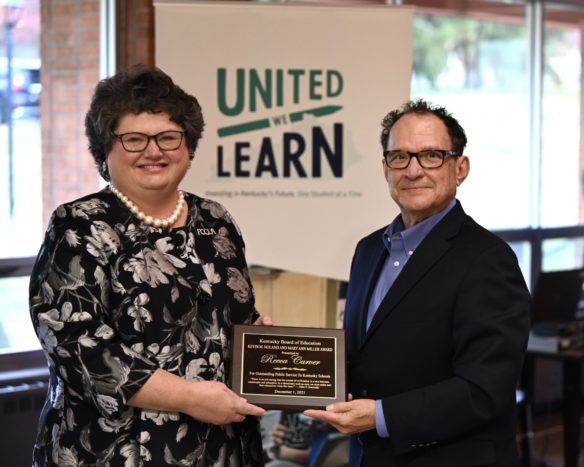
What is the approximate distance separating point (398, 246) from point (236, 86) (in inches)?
70.9

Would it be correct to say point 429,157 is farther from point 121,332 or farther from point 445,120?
point 121,332

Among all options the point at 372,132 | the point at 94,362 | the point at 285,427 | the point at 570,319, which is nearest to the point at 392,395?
the point at 94,362

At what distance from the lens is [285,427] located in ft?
15.8

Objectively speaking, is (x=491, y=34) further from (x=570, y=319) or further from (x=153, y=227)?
(x=153, y=227)

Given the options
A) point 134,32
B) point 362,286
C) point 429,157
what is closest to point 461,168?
point 429,157

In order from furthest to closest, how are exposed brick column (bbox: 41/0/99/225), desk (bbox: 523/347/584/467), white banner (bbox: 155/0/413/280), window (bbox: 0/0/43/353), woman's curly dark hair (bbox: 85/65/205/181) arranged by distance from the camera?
desk (bbox: 523/347/584/467)
exposed brick column (bbox: 41/0/99/225)
window (bbox: 0/0/43/353)
white banner (bbox: 155/0/413/280)
woman's curly dark hair (bbox: 85/65/205/181)

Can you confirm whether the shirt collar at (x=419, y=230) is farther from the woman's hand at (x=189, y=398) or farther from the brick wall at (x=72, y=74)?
the brick wall at (x=72, y=74)

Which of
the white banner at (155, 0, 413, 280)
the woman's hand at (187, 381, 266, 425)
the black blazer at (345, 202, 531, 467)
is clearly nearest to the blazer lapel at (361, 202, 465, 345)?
the black blazer at (345, 202, 531, 467)

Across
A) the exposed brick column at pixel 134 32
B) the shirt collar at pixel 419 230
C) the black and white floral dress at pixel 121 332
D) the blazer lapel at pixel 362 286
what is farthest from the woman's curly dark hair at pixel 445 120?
the exposed brick column at pixel 134 32

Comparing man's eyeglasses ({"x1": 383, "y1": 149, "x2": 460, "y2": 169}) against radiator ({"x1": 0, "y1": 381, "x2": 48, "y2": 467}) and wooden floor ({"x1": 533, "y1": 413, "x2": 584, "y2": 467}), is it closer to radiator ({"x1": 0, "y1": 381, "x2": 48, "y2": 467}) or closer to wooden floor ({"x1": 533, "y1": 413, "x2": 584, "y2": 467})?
radiator ({"x1": 0, "y1": 381, "x2": 48, "y2": 467})

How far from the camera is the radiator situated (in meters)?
4.09

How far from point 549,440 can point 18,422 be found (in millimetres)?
3856

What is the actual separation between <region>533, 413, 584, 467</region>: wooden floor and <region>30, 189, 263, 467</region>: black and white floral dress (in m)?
3.92

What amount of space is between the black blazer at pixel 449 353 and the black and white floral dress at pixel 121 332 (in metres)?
0.43
